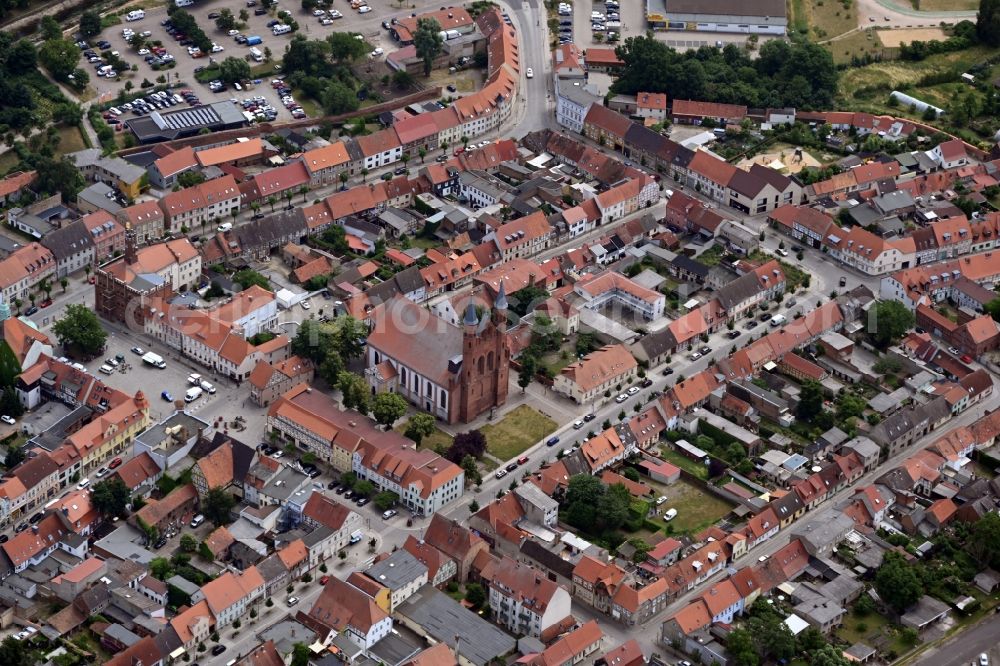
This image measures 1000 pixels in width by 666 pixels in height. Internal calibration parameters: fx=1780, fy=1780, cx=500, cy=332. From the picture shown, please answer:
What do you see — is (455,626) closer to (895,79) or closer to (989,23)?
(895,79)

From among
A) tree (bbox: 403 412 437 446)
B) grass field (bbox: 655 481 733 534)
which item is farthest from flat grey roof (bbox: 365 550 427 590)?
grass field (bbox: 655 481 733 534)

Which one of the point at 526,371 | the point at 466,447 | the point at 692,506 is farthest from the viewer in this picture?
the point at 526,371

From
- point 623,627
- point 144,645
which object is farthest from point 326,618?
point 623,627

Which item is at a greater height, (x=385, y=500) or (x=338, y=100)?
(x=338, y=100)

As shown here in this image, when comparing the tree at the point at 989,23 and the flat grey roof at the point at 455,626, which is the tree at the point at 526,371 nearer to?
the flat grey roof at the point at 455,626

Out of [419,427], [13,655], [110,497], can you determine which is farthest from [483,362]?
[13,655]

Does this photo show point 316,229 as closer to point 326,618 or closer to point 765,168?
point 765,168

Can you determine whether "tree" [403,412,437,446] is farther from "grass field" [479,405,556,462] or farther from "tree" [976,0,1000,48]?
"tree" [976,0,1000,48]
